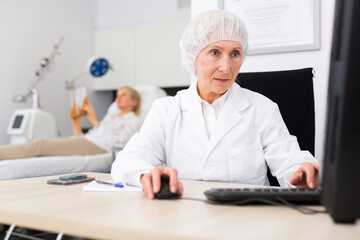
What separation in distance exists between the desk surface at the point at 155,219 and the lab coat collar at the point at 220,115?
49cm

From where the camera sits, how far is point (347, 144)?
1.80 feet

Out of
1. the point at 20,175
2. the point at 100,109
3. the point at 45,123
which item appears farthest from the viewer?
the point at 100,109

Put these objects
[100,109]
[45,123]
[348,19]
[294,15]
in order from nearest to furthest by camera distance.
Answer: [348,19] → [294,15] → [45,123] → [100,109]

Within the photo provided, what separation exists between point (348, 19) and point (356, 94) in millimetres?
103

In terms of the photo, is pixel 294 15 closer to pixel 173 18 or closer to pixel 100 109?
pixel 173 18

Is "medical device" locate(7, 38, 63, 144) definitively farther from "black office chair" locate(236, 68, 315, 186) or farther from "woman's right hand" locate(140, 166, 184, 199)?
"woman's right hand" locate(140, 166, 184, 199)

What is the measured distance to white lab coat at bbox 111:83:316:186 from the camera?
1336 millimetres

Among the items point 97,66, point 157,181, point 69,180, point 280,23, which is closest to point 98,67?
point 97,66

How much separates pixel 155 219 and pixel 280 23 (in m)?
1.58

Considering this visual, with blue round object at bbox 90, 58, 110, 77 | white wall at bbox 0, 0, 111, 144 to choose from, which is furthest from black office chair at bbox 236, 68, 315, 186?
white wall at bbox 0, 0, 111, 144

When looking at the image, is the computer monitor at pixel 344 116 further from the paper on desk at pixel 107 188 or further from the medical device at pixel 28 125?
the medical device at pixel 28 125

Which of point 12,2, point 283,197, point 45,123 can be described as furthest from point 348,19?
point 12,2

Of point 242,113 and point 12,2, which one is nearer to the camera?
point 242,113

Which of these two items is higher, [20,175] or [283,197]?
[283,197]
